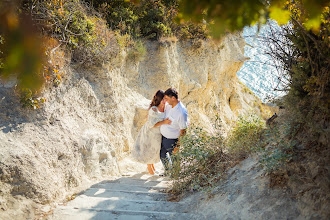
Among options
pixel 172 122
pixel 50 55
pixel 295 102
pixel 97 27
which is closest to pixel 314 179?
pixel 295 102

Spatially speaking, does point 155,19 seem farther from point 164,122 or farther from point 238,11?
point 238,11

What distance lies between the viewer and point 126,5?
35.1ft

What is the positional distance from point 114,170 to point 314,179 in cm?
428

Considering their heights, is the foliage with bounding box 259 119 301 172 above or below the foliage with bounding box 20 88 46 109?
below

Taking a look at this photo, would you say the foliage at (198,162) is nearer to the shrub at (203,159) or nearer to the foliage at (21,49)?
the shrub at (203,159)

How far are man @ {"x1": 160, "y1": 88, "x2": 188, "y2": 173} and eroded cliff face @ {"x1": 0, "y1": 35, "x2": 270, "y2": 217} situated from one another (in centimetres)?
125

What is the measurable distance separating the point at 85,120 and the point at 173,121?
1850mm

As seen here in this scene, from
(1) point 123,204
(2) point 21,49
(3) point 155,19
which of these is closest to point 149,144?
(1) point 123,204

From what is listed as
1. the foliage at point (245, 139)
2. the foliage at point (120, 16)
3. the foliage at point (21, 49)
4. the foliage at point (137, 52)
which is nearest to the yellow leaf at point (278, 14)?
the foliage at point (21, 49)

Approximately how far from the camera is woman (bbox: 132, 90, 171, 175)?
20.7 ft

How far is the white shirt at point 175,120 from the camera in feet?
19.6

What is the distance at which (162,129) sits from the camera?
247 inches

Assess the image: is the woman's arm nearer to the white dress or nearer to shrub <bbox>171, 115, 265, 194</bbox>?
the white dress

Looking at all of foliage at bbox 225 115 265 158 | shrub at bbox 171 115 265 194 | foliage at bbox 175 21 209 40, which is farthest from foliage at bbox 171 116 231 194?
foliage at bbox 175 21 209 40
